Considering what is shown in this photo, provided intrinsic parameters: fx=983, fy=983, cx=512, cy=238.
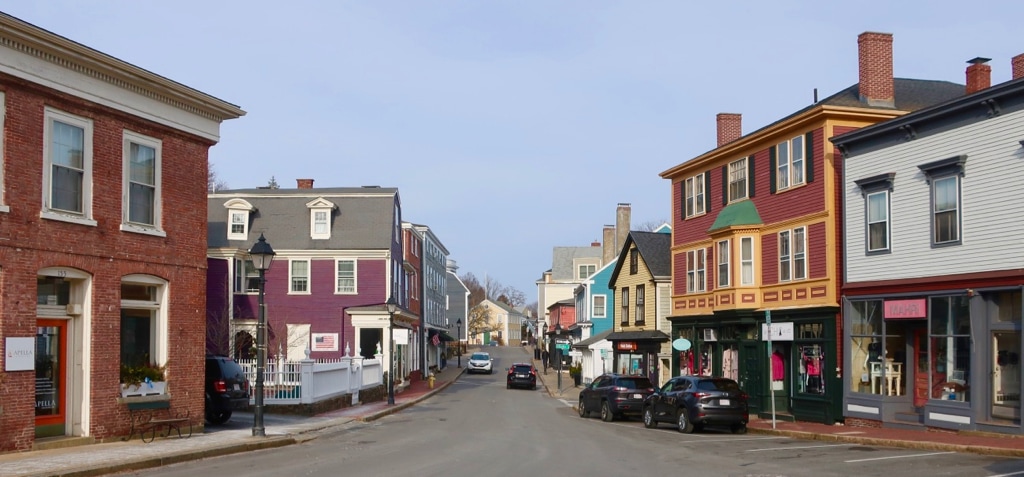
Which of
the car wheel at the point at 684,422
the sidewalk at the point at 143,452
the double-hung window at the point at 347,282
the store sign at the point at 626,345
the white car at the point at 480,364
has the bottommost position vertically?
the white car at the point at 480,364

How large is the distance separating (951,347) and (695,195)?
15352mm

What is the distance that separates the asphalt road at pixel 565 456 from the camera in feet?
53.1

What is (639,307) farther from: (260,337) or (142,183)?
(142,183)

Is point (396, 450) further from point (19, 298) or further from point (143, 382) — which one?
point (19, 298)

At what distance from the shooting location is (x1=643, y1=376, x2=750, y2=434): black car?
1009 inches

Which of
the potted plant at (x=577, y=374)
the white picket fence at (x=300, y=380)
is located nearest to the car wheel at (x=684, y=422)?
the white picket fence at (x=300, y=380)

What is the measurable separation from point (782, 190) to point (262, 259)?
16789mm

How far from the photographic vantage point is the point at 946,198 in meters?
23.8

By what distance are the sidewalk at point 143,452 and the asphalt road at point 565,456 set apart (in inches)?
17.7

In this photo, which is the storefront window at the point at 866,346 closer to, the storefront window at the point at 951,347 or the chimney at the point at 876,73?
the storefront window at the point at 951,347

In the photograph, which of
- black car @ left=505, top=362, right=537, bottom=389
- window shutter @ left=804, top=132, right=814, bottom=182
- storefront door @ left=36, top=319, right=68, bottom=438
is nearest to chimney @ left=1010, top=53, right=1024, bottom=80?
window shutter @ left=804, top=132, right=814, bottom=182

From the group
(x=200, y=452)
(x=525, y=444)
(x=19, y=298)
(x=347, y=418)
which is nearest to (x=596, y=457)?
(x=525, y=444)

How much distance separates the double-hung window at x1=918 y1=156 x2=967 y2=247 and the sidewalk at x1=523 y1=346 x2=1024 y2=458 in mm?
4602

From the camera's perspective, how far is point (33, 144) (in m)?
18.2
